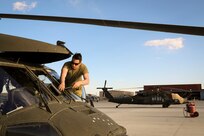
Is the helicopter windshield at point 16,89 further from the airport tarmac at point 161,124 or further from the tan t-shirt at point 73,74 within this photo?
the airport tarmac at point 161,124

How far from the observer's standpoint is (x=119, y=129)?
12.6 ft

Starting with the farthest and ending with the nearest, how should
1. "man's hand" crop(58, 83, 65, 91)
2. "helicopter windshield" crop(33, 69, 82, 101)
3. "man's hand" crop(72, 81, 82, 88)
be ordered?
1. "man's hand" crop(72, 81, 82, 88)
2. "man's hand" crop(58, 83, 65, 91)
3. "helicopter windshield" crop(33, 69, 82, 101)

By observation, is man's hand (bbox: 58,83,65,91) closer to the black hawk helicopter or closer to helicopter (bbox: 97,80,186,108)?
the black hawk helicopter

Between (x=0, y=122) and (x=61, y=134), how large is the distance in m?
0.60

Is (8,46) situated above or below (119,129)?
above

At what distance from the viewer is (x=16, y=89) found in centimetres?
376

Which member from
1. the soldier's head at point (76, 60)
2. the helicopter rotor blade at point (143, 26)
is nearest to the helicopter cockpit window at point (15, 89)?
the helicopter rotor blade at point (143, 26)

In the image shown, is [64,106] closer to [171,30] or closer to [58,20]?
[58,20]

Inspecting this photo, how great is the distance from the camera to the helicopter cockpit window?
11.6ft

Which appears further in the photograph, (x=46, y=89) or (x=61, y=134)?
(x=46, y=89)

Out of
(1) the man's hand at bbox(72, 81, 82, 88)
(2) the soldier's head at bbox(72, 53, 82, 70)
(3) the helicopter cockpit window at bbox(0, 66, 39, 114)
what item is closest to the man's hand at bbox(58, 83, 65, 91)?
(1) the man's hand at bbox(72, 81, 82, 88)

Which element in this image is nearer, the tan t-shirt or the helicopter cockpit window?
the helicopter cockpit window

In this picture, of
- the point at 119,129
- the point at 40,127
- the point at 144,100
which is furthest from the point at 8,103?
the point at 144,100

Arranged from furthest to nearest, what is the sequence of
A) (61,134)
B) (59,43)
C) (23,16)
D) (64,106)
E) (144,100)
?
(144,100)
(59,43)
(23,16)
(64,106)
(61,134)
